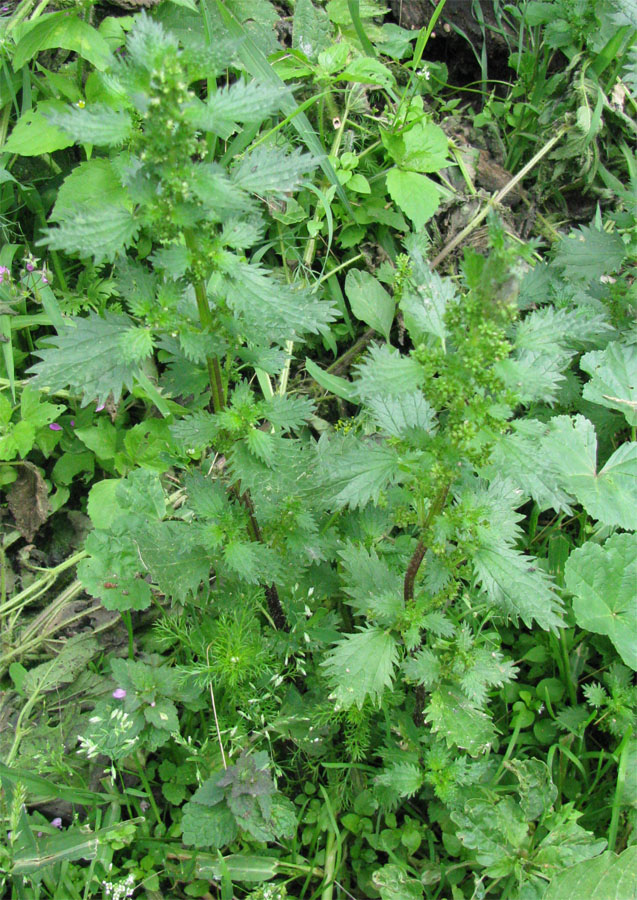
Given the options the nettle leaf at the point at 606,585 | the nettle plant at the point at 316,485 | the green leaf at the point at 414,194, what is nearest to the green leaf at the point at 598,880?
the nettle plant at the point at 316,485

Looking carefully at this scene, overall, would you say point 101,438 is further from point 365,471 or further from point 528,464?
point 528,464

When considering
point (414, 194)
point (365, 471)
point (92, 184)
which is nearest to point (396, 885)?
point (365, 471)

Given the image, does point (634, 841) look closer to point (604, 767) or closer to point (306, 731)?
point (604, 767)

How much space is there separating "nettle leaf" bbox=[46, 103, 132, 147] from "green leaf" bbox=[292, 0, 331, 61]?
79.8 inches

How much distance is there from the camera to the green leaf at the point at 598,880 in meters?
1.98

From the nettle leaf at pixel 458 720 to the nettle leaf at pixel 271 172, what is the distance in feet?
4.92

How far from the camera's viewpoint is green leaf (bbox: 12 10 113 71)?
2719 millimetres

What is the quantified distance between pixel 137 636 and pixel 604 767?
170cm

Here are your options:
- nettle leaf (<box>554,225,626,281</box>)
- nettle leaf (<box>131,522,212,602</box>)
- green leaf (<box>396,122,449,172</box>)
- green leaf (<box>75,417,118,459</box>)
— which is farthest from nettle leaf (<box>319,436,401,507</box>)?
green leaf (<box>396,122,449,172</box>)

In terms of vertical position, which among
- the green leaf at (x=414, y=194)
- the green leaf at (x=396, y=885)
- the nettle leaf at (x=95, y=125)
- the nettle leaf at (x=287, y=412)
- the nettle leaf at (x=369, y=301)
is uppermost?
the nettle leaf at (x=95, y=125)

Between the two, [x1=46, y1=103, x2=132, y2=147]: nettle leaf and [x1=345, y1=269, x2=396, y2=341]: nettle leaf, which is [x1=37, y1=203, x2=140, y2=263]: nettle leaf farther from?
[x1=345, y1=269, x2=396, y2=341]: nettle leaf

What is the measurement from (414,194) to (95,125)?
1.84 metres

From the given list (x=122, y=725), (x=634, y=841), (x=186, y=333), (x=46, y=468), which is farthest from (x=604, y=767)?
(x=46, y=468)

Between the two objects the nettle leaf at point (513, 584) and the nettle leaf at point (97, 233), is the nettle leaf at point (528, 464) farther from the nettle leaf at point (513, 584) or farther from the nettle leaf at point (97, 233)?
the nettle leaf at point (97, 233)
